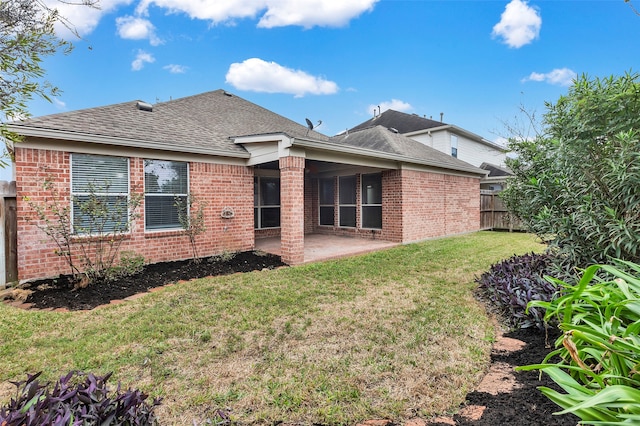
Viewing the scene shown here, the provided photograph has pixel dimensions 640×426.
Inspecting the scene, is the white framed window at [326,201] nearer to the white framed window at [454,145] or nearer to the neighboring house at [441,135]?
the neighboring house at [441,135]

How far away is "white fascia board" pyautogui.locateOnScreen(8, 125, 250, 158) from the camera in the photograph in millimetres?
5473

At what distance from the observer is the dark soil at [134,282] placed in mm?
4898

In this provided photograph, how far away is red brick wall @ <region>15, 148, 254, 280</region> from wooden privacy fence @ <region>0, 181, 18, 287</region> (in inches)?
6.0

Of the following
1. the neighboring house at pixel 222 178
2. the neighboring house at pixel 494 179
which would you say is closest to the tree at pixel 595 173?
the neighboring house at pixel 222 178

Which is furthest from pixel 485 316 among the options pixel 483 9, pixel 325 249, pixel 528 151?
pixel 483 9

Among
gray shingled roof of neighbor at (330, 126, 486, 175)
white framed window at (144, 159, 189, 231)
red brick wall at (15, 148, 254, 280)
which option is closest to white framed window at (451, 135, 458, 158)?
gray shingled roof of neighbor at (330, 126, 486, 175)

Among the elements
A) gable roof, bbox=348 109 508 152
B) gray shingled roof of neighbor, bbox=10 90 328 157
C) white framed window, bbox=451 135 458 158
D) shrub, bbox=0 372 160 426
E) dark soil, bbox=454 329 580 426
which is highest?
gable roof, bbox=348 109 508 152

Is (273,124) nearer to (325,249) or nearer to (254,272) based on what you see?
(325,249)

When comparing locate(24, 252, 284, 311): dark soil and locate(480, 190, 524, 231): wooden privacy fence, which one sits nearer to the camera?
locate(24, 252, 284, 311): dark soil

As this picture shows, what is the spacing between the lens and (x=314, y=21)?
12.0 metres

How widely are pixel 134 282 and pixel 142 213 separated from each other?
182 cm

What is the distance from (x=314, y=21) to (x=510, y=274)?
11.4 m

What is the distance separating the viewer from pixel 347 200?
Result: 12086 mm

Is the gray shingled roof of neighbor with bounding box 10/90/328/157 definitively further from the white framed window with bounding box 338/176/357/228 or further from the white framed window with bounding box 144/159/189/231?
the white framed window with bounding box 338/176/357/228
